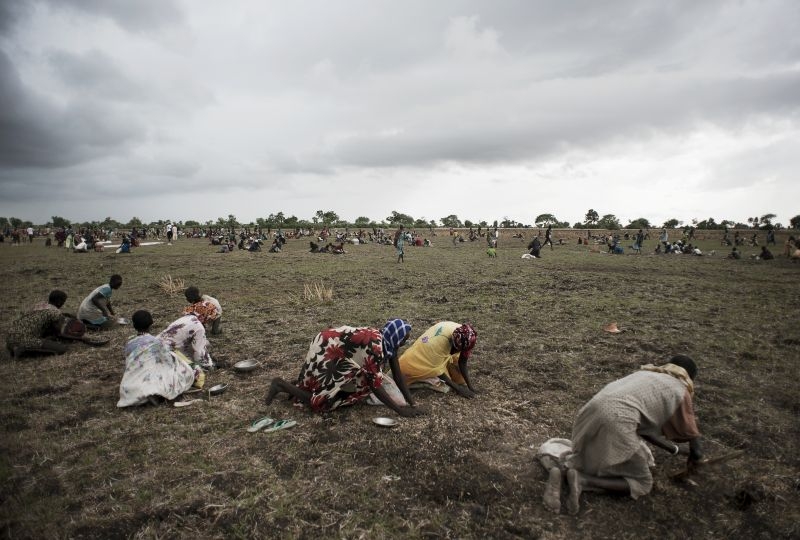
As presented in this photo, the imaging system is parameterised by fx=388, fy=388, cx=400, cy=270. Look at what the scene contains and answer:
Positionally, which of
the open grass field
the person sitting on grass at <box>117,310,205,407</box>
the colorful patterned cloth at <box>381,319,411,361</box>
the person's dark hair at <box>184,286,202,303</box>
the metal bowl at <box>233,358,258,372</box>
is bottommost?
the open grass field

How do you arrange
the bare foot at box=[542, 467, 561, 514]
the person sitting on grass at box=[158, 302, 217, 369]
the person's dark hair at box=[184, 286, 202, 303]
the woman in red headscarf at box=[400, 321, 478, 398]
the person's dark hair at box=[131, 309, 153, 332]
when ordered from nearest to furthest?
the bare foot at box=[542, 467, 561, 514], the woman in red headscarf at box=[400, 321, 478, 398], the person's dark hair at box=[131, 309, 153, 332], the person sitting on grass at box=[158, 302, 217, 369], the person's dark hair at box=[184, 286, 202, 303]

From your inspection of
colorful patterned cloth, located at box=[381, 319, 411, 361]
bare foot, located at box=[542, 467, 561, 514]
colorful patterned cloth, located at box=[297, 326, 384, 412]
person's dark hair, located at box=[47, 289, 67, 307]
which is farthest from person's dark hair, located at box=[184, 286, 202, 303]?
bare foot, located at box=[542, 467, 561, 514]

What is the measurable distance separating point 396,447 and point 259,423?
1640 mm

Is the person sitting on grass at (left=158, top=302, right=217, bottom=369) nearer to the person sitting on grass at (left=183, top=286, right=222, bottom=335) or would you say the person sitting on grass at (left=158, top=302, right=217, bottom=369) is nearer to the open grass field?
the open grass field

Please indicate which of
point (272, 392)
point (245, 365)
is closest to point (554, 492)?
point (272, 392)

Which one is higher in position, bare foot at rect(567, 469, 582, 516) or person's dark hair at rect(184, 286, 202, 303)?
person's dark hair at rect(184, 286, 202, 303)

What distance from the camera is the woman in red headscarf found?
5.07 metres

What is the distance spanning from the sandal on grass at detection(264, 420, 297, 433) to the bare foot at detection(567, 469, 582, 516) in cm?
295

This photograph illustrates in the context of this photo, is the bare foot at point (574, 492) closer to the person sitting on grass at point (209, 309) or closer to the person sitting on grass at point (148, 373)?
the person sitting on grass at point (148, 373)

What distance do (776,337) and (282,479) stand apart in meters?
9.74

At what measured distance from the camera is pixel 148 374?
5.05 meters

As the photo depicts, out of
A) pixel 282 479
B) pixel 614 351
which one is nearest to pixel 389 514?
pixel 282 479

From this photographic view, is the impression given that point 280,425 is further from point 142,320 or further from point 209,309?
point 209,309

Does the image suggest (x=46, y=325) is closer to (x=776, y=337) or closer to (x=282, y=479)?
(x=282, y=479)
